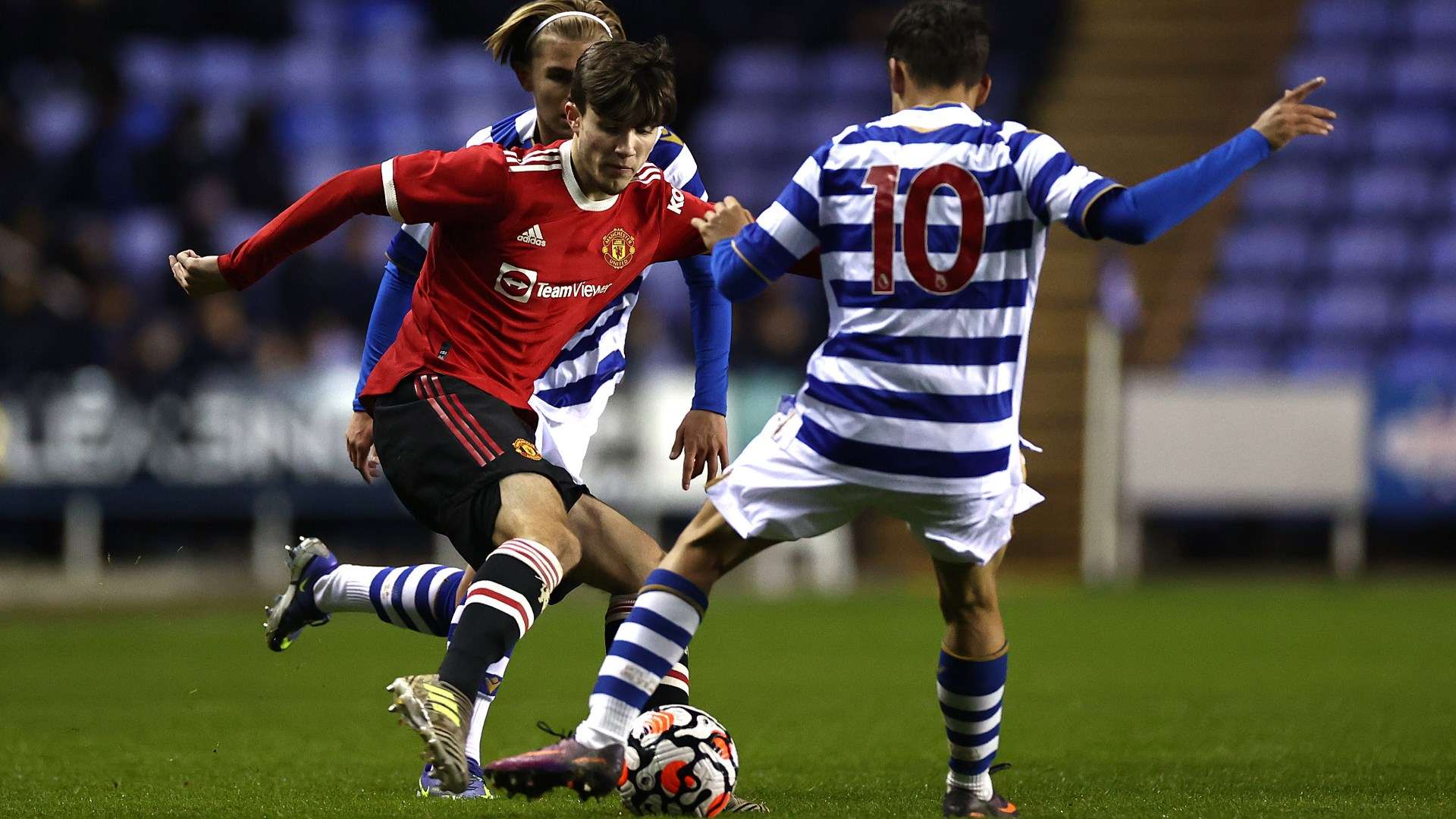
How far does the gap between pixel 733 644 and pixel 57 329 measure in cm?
573

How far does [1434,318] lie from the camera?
15500mm

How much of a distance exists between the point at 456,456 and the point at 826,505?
92cm

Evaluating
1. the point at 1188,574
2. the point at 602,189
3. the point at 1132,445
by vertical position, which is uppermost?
the point at 602,189

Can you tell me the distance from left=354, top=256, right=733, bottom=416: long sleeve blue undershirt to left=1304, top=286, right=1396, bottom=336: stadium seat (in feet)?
38.3

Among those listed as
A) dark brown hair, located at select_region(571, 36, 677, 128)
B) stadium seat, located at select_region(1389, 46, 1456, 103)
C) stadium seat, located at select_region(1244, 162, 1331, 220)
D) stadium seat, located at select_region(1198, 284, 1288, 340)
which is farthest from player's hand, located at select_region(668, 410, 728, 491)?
stadium seat, located at select_region(1389, 46, 1456, 103)

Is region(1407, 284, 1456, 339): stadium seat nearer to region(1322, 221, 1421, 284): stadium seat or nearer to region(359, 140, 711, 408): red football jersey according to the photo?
region(1322, 221, 1421, 284): stadium seat

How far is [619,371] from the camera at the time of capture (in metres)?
5.15

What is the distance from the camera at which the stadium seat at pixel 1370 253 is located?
1611 centimetres

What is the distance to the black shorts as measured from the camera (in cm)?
433

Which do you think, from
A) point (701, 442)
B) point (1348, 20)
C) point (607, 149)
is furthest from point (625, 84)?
point (1348, 20)

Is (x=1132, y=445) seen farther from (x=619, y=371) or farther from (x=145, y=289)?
(x=619, y=371)

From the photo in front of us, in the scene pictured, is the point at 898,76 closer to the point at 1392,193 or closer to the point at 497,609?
the point at 497,609

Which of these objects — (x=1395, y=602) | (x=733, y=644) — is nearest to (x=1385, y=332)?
(x=1395, y=602)

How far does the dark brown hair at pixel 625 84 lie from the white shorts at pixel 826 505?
33.7 inches
